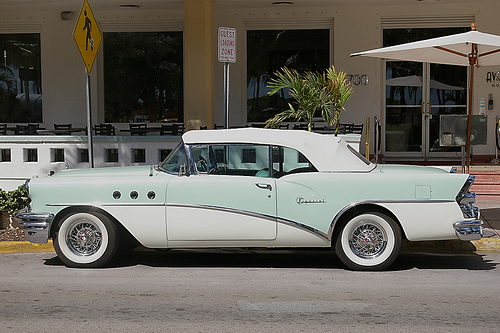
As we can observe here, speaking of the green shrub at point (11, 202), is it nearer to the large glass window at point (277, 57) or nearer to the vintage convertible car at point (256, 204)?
the vintage convertible car at point (256, 204)

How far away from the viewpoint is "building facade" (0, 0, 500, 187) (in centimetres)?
1630

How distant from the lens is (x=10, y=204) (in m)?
9.91

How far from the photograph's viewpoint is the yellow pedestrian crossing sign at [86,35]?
9.73 meters

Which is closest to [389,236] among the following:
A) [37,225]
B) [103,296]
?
[103,296]

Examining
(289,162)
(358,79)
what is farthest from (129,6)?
(289,162)

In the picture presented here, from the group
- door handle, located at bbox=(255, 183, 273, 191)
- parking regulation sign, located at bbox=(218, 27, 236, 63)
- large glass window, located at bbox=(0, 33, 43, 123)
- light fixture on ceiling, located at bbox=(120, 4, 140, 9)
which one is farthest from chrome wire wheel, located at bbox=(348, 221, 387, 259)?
large glass window, located at bbox=(0, 33, 43, 123)

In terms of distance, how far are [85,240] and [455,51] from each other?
6.71 metres

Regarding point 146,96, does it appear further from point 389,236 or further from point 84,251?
point 389,236

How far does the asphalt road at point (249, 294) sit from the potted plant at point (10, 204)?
1.27 metres

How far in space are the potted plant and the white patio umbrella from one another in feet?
18.6

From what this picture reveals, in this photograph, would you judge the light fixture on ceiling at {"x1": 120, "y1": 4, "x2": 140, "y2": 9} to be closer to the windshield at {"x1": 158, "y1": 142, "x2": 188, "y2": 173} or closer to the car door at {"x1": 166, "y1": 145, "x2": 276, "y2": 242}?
the windshield at {"x1": 158, "y1": 142, "x2": 188, "y2": 173}

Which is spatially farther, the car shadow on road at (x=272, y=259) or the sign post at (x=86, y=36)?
the sign post at (x=86, y=36)

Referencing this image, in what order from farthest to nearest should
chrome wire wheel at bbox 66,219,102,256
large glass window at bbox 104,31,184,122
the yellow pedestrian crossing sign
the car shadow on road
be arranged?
large glass window at bbox 104,31,184,122
the yellow pedestrian crossing sign
the car shadow on road
chrome wire wheel at bbox 66,219,102,256

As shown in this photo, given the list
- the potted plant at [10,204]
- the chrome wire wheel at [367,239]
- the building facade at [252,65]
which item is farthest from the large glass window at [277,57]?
the chrome wire wheel at [367,239]
